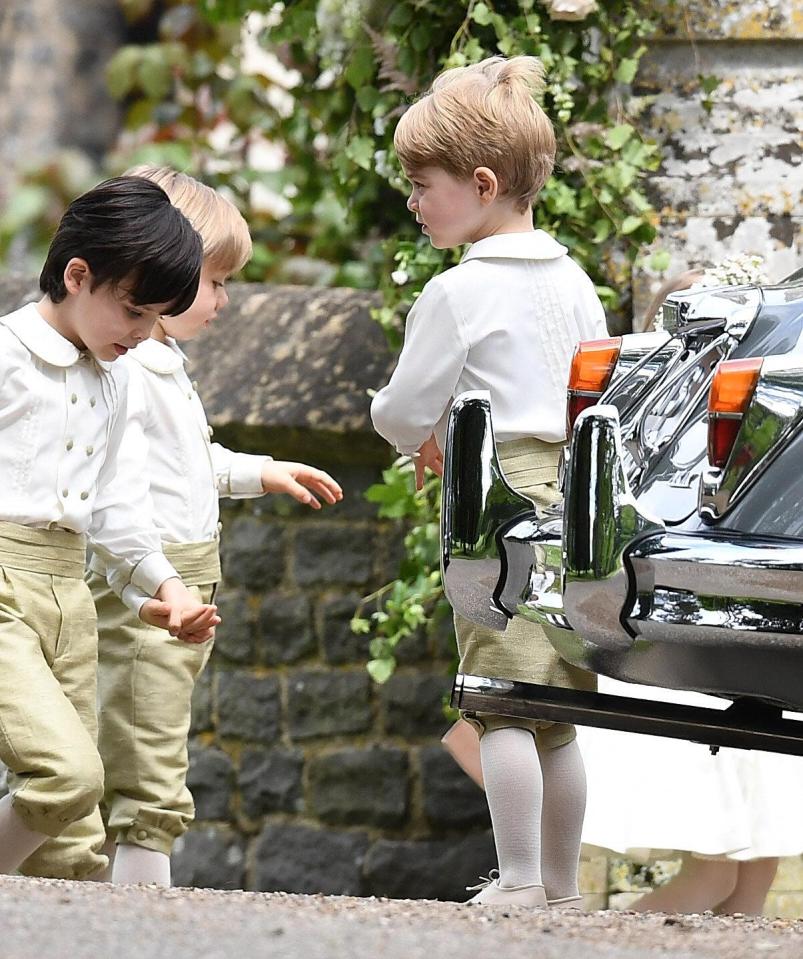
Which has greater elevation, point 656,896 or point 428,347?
point 428,347

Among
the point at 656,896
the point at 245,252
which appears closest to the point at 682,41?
the point at 245,252

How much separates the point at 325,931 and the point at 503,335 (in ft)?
4.57

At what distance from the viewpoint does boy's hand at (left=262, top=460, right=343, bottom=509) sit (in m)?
3.69

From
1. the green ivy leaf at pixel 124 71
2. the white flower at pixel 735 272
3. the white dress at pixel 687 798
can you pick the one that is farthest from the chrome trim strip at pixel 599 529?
the green ivy leaf at pixel 124 71

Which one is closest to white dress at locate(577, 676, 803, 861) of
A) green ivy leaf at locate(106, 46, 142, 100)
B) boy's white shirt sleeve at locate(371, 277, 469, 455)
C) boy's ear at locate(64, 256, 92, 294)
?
boy's white shirt sleeve at locate(371, 277, 469, 455)

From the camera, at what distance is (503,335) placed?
3.24 m

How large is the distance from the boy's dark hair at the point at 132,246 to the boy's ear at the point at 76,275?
0.04 feet

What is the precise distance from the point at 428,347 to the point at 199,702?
223 cm

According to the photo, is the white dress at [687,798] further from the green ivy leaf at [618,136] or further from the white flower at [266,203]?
the white flower at [266,203]

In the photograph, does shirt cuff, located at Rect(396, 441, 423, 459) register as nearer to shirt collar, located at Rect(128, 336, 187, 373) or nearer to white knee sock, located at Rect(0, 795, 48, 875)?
shirt collar, located at Rect(128, 336, 187, 373)

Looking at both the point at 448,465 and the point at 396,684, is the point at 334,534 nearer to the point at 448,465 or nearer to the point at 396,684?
the point at 396,684

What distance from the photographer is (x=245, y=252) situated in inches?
145

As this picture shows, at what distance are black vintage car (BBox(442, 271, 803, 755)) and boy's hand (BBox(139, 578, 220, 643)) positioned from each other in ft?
1.52

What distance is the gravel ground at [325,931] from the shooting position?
206cm
